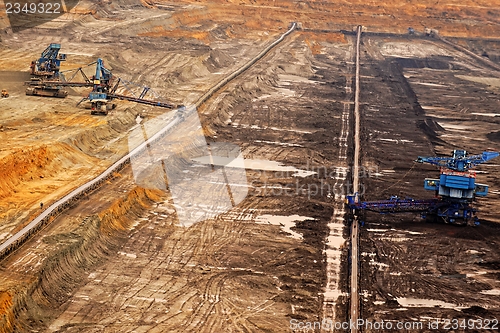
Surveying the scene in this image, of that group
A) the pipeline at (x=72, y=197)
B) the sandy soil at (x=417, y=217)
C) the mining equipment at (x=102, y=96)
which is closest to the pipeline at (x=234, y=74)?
the pipeline at (x=72, y=197)

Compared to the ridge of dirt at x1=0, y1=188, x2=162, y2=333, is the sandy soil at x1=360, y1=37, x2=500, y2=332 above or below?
below

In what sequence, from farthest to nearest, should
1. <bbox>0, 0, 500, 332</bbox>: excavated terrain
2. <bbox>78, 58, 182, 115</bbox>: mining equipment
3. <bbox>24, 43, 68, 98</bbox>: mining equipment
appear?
<bbox>24, 43, 68, 98</bbox>: mining equipment < <bbox>78, 58, 182, 115</bbox>: mining equipment < <bbox>0, 0, 500, 332</bbox>: excavated terrain

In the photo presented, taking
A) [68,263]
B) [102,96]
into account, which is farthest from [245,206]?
[102,96]

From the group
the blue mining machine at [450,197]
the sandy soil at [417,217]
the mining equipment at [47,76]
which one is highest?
the mining equipment at [47,76]

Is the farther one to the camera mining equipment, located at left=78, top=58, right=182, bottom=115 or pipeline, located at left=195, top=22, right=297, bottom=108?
pipeline, located at left=195, top=22, right=297, bottom=108

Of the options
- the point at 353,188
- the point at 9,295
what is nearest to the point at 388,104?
the point at 353,188

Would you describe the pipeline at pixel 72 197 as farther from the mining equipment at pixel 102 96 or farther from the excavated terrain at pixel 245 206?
the mining equipment at pixel 102 96

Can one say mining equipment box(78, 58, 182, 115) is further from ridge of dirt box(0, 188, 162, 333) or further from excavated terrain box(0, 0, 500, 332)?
ridge of dirt box(0, 188, 162, 333)

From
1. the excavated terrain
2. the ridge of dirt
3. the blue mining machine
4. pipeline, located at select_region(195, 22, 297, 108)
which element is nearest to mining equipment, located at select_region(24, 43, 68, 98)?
the excavated terrain

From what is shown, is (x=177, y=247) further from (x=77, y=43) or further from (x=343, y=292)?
(x=77, y=43)
